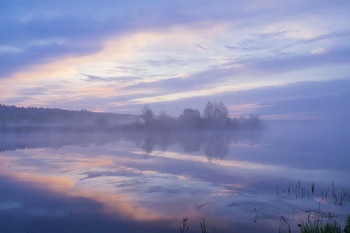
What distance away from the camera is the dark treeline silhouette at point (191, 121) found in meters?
54.2

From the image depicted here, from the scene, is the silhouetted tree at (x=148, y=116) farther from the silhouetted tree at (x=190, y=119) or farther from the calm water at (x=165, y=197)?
the calm water at (x=165, y=197)

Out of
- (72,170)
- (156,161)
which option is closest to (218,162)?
(156,161)

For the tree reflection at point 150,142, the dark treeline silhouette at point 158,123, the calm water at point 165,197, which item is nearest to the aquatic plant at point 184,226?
the calm water at point 165,197

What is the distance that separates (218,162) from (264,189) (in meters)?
6.23

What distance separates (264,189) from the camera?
396 inches

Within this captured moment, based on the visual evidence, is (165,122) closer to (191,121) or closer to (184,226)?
(191,121)

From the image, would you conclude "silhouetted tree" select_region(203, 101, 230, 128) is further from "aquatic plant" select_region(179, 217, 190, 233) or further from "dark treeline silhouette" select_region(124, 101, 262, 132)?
"aquatic plant" select_region(179, 217, 190, 233)

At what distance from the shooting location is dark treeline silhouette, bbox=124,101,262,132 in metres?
54.2

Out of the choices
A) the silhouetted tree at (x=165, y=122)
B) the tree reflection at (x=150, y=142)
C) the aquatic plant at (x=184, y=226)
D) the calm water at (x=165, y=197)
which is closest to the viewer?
the aquatic plant at (x=184, y=226)

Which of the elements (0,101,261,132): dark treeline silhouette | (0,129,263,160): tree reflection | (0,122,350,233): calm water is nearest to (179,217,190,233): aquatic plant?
(0,122,350,233): calm water

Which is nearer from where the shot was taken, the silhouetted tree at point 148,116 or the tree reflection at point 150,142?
the tree reflection at point 150,142

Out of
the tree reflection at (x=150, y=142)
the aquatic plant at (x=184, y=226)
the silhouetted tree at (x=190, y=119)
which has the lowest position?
the aquatic plant at (x=184, y=226)

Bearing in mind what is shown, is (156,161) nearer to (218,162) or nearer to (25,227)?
(218,162)

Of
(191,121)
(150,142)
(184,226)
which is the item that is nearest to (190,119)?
(191,121)
